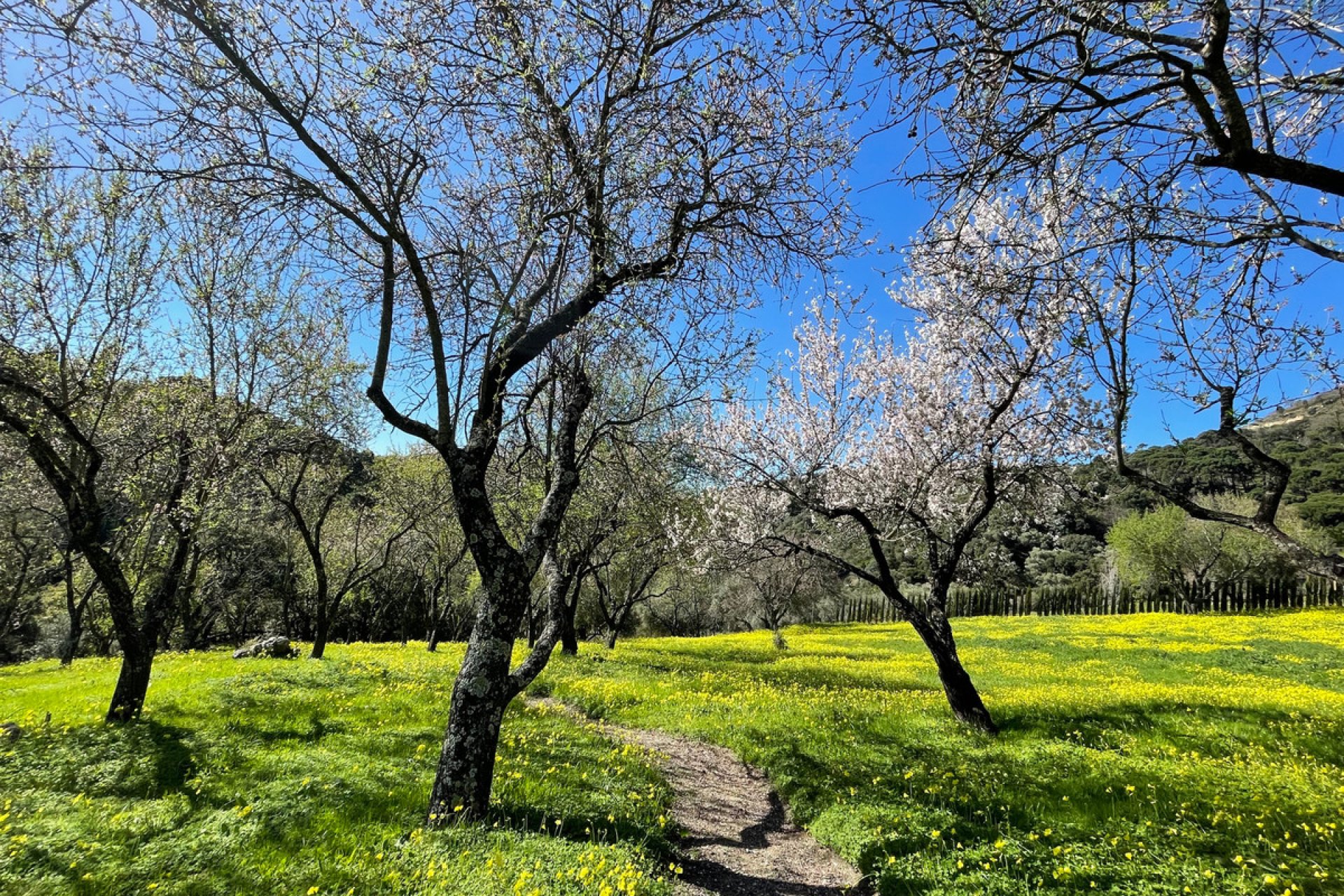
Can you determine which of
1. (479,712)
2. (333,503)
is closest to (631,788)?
(479,712)

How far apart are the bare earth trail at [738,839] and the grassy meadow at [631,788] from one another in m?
0.26

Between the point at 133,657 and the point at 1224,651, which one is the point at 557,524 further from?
the point at 1224,651

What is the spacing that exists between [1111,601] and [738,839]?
2341 inches

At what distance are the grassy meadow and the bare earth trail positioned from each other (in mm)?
265

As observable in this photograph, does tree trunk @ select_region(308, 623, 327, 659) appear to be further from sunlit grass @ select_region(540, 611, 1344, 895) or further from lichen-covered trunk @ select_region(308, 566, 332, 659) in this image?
sunlit grass @ select_region(540, 611, 1344, 895)

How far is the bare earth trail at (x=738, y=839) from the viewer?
19.5 feet

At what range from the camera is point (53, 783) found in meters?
6.66

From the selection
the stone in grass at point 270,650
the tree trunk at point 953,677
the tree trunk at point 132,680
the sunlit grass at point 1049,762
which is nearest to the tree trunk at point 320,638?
the stone in grass at point 270,650

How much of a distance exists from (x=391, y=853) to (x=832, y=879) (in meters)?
4.30

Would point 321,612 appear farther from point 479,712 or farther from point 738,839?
point 738,839

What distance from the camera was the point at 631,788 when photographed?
7.70 m

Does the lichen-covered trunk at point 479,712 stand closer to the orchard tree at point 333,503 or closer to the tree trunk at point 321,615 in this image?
the orchard tree at point 333,503

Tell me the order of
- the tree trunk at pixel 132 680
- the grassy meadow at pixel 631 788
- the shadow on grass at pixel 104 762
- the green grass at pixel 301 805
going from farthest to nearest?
the tree trunk at pixel 132 680 → the shadow on grass at pixel 104 762 → the grassy meadow at pixel 631 788 → the green grass at pixel 301 805

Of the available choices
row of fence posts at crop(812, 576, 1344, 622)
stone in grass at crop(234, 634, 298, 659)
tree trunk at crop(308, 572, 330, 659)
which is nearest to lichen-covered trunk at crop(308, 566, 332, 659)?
tree trunk at crop(308, 572, 330, 659)
